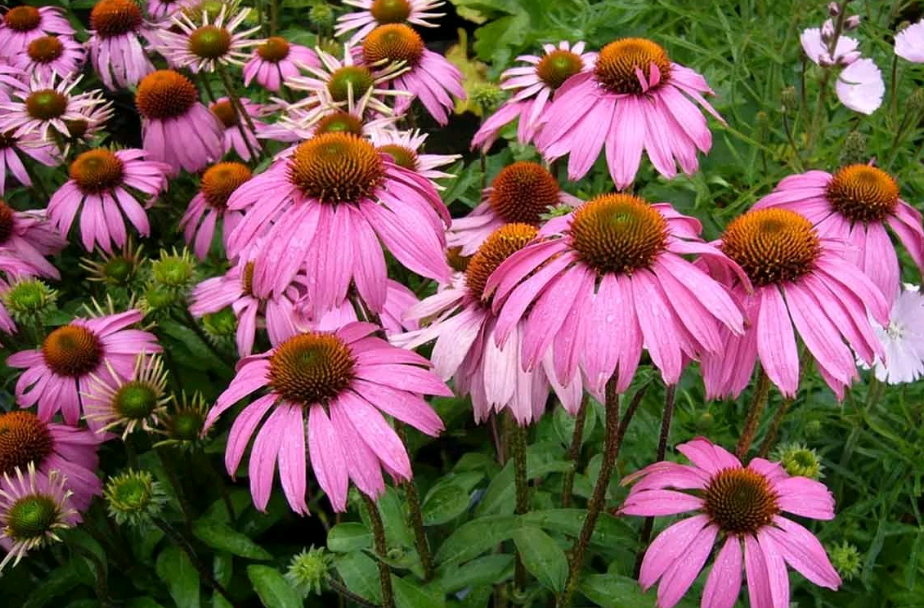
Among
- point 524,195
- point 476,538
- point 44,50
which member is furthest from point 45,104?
point 476,538

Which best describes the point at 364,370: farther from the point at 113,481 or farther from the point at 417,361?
the point at 113,481

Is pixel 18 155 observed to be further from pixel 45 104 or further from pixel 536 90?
pixel 536 90

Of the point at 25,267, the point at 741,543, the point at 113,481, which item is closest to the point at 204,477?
the point at 113,481

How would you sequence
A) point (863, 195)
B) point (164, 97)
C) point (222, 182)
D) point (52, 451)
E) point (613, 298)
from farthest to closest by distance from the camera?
point (164, 97) < point (222, 182) < point (52, 451) < point (863, 195) < point (613, 298)

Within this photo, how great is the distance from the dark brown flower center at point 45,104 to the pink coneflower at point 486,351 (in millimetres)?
1077

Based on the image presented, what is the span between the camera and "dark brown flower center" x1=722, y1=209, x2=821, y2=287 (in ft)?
2.85

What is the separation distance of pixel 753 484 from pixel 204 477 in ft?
3.50

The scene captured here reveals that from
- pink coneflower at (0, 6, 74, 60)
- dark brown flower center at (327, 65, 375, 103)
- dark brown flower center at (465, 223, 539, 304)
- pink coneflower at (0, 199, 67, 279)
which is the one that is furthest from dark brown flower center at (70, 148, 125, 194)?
dark brown flower center at (465, 223, 539, 304)

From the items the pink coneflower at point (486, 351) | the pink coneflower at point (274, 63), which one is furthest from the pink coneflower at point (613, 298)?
the pink coneflower at point (274, 63)

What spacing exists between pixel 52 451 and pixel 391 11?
1.11 m

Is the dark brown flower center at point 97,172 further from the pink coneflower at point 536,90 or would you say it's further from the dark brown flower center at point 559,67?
the dark brown flower center at point 559,67

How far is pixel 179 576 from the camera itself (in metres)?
1.36

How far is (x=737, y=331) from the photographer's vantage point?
75 centimetres

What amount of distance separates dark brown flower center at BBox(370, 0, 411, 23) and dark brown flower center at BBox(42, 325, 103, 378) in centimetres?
92
